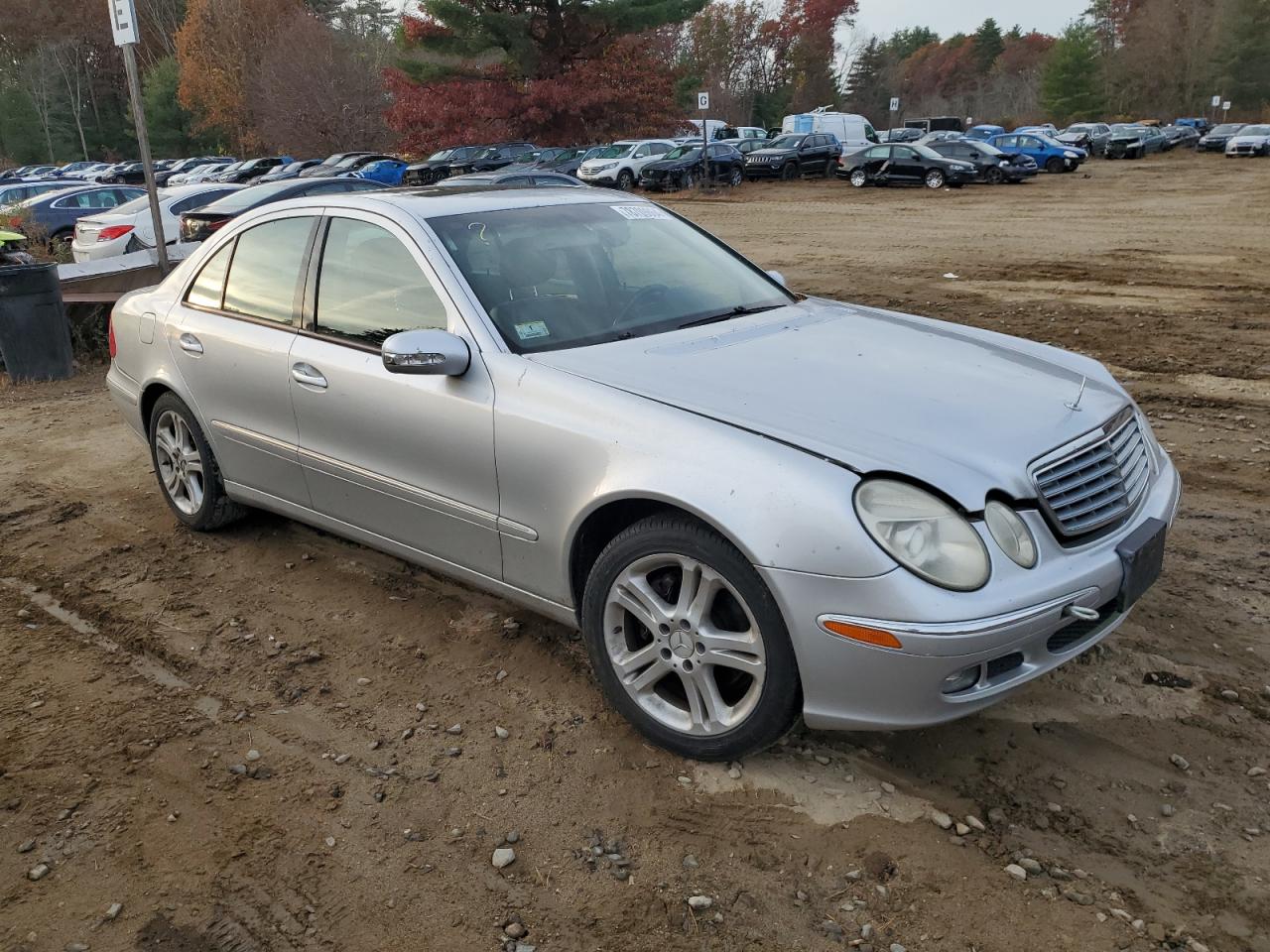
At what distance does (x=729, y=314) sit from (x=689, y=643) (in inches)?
58.7

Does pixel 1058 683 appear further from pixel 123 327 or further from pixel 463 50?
pixel 463 50

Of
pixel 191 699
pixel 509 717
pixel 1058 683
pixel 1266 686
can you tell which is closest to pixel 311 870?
pixel 509 717

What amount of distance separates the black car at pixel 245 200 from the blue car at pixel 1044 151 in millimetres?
26720

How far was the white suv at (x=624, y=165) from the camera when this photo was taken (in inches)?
1214

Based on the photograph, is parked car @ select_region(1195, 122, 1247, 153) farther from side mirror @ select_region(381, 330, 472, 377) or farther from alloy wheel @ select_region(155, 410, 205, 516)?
side mirror @ select_region(381, 330, 472, 377)

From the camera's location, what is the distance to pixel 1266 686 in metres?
3.43

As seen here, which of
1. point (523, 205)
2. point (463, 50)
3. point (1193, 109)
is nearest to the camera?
point (523, 205)

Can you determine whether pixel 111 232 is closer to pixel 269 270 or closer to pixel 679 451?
pixel 269 270

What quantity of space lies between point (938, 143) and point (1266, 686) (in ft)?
98.8

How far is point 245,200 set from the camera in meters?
14.4

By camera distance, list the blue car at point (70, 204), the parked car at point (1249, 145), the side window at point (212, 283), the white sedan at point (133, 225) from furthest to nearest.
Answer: the parked car at point (1249, 145) → the blue car at point (70, 204) → the white sedan at point (133, 225) → the side window at point (212, 283)

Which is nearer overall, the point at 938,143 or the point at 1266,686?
the point at 1266,686

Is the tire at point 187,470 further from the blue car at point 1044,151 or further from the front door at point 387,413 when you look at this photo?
the blue car at point 1044,151

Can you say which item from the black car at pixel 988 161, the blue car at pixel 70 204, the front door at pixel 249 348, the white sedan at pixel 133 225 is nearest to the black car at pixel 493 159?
the blue car at pixel 70 204
